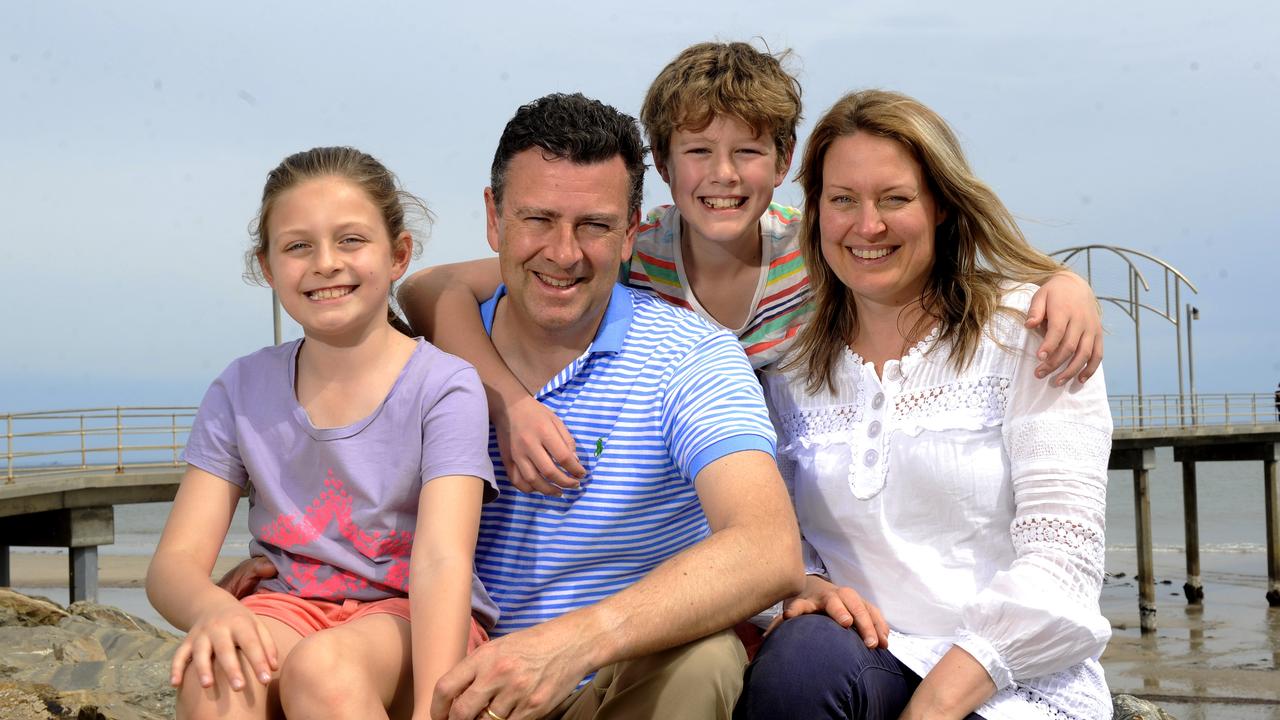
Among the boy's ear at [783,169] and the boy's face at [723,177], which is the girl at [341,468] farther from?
the boy's ear at [783,169]

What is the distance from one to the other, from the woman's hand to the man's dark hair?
102 cm

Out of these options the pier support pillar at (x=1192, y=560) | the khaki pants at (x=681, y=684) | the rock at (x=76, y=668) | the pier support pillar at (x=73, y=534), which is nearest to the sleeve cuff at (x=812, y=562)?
the khaki pants at (x=681, y=684)

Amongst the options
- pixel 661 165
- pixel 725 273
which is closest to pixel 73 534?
pixel 661 165

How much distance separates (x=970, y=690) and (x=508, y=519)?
1.09 meters

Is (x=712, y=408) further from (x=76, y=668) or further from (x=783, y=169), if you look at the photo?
(x=76, y=668)

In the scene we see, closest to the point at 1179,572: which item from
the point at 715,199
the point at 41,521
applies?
the point at 41,521

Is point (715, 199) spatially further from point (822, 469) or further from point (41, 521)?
point (41, 521)

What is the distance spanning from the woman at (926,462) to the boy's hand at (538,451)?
1.92 ft

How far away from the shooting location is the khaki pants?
2.28 meters

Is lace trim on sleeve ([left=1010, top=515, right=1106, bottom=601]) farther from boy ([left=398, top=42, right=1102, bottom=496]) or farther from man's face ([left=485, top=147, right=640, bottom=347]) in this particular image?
man's face ([left=485, top=147, right=640, bottom=347])

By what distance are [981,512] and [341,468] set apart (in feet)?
4.60

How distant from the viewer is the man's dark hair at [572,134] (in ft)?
9.21

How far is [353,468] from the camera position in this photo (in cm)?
258

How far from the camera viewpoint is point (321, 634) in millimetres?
2234
